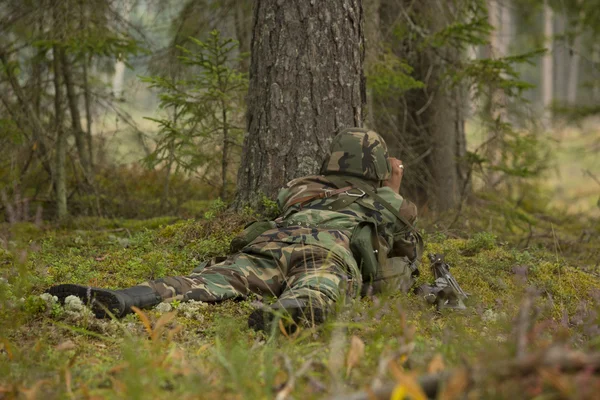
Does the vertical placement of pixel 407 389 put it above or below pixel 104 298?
above

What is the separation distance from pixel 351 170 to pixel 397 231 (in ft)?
2.21

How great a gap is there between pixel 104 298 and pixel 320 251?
161 cm

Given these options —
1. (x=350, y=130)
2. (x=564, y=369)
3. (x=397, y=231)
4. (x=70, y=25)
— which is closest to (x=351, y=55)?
(x=350, y=130)

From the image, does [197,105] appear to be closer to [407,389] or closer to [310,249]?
[310,249]

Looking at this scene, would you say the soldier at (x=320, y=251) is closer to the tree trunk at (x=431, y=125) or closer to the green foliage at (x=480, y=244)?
the green foliage at (x=480, y=244)

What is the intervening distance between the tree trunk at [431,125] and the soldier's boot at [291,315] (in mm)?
5482

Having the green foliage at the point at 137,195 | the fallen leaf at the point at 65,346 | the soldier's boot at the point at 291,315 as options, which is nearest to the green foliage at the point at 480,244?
the soldier's boot at the point at 291,315

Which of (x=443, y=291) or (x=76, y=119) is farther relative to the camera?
(x=76, y=119)

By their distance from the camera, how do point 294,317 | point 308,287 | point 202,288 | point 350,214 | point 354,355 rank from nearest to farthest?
point 354,355, point 294,317, point 308,287, point 202,288, point 350,214

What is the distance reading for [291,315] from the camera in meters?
3.80

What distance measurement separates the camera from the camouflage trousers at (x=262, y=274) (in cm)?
436

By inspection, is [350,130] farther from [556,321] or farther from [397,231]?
[556,321]

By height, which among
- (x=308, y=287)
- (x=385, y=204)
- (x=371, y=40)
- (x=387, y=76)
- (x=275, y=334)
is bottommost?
(x=275, y=334)

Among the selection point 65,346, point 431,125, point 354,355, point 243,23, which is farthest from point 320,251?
point 243,23
